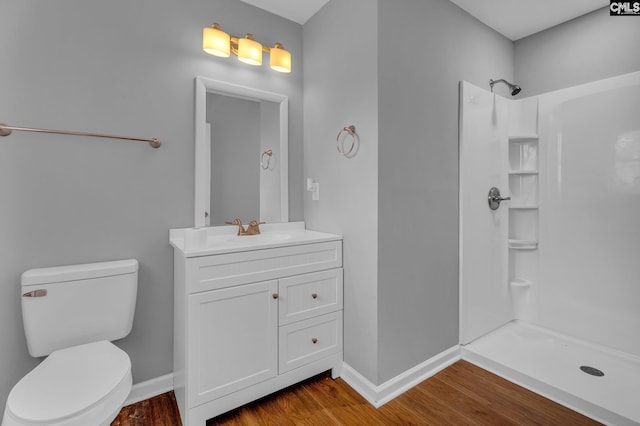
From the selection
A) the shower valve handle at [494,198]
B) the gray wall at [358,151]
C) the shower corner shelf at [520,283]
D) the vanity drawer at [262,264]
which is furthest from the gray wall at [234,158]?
the shower corner shelf at [520,283]

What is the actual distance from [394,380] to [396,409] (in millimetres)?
148

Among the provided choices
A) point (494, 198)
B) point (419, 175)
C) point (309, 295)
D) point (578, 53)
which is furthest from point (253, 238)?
point (578, 53)

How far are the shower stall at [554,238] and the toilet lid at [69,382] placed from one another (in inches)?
83.0

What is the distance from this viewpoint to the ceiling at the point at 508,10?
2039 millimetres

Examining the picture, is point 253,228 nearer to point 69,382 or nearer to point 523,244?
point 69,382

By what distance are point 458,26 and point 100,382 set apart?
2825 millimetres

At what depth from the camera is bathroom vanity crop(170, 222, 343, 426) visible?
4.72ft

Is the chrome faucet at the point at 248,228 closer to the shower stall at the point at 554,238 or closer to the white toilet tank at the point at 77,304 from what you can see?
the white toilet tank at the point at 77,304

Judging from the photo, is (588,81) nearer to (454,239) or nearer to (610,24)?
(610,24)

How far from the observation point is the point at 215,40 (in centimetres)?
175

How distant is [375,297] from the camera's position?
66.5 inches

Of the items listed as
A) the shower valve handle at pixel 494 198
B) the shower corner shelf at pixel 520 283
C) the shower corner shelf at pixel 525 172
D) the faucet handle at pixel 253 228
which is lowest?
the shower corner shelf at pixel 520 283

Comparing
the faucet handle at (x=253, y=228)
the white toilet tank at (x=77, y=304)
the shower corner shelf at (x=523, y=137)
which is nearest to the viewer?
the white toilet tank at (x=77, y=304)

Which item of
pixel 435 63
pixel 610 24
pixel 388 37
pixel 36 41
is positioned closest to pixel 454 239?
pixel 435 63
